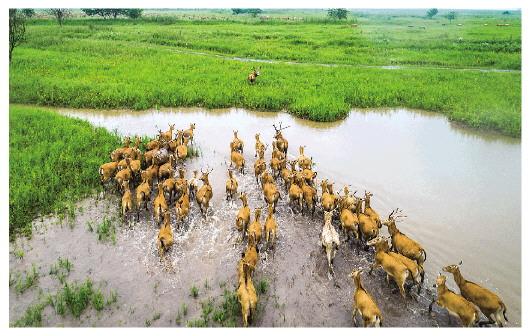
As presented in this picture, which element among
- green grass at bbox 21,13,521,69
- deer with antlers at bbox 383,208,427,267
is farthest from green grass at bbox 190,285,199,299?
green grass at bbox 21,13,521,69

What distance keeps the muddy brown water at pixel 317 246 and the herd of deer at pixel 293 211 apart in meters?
0.33

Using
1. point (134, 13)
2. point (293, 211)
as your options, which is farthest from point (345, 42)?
point (134, 13)

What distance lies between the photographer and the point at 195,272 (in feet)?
25.6

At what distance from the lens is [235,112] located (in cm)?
1838

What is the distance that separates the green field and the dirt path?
30.2 ft

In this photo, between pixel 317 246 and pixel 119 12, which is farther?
pixel 119 12

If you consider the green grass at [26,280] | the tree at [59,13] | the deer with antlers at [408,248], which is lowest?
the green grass at [26,280]

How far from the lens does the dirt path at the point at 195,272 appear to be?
22.2ft

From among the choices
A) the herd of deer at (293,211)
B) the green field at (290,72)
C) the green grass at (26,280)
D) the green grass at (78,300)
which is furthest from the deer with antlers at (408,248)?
the green field at (290,72)

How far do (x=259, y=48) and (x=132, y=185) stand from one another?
86.0ft

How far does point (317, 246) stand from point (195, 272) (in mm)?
2609

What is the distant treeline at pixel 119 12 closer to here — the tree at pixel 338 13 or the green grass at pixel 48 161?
the tree at pixel 338 13

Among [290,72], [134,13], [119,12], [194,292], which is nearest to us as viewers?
[194,292]

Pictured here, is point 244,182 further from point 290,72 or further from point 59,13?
point 59,13
